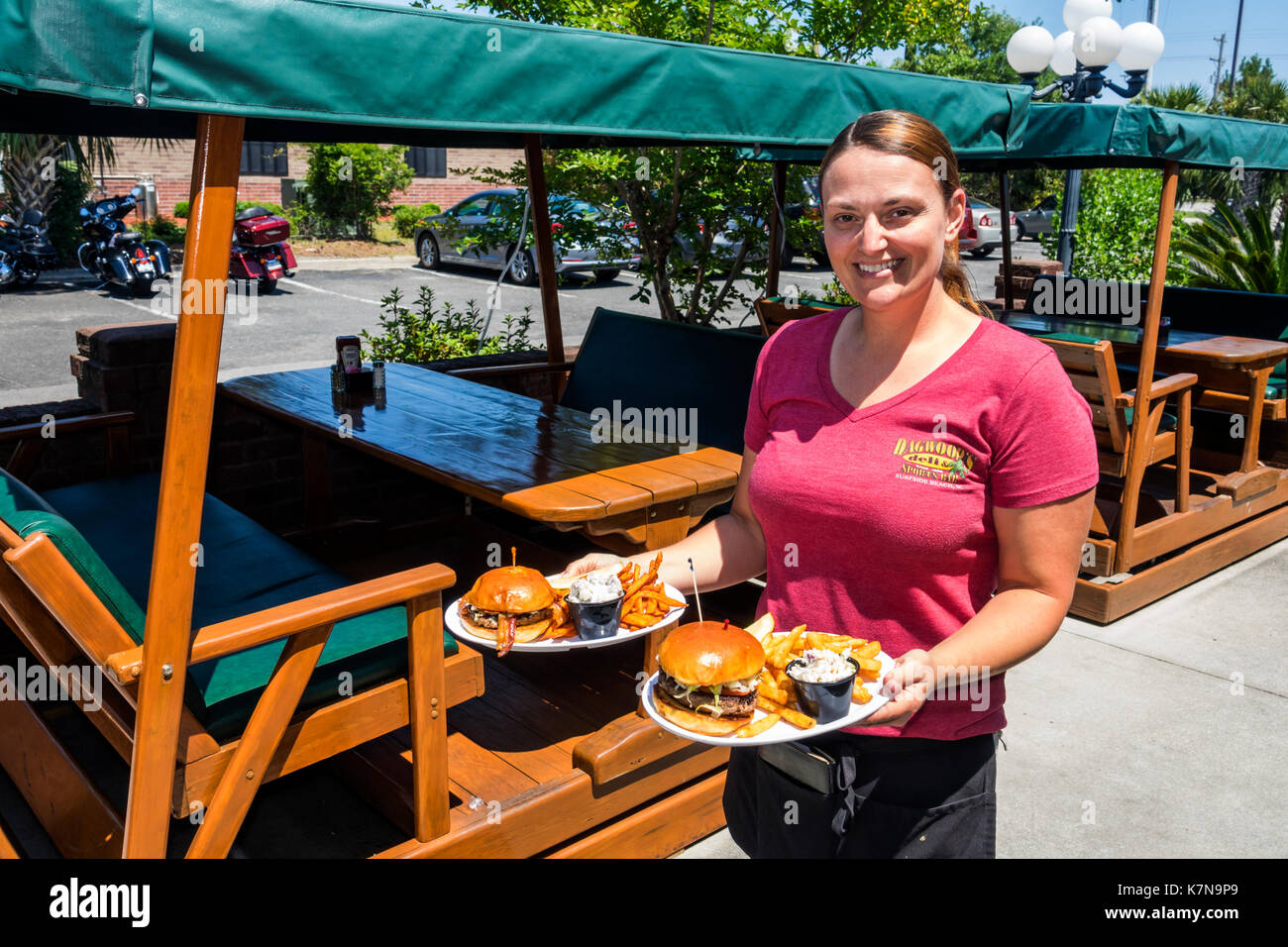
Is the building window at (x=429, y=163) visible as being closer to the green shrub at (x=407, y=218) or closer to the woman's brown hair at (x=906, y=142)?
the green shrub at (x=407, y=218)

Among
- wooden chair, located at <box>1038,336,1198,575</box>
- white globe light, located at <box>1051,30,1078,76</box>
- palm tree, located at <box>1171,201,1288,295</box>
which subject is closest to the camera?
wooden chair, located at <box>1038,336,1198,575</box>

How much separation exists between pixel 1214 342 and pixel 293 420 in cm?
521

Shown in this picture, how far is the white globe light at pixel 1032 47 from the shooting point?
28.1 ft

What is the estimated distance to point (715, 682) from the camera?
5.90 ft

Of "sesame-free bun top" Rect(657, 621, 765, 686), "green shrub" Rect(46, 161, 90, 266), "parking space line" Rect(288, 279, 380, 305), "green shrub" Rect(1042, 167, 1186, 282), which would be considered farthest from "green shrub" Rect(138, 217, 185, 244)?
"sesame-free bun top" Rect(657, 621, 765, 686)

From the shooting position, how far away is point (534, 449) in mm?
3838

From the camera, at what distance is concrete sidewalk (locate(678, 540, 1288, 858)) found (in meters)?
3.48

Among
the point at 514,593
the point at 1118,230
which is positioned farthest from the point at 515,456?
the point at 1118,230

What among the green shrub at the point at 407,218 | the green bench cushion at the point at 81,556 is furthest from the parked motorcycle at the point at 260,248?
the green bench cushion at the point at 81,556

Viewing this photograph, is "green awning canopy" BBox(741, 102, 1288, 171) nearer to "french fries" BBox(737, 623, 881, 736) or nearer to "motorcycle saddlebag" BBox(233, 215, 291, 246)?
"french fries" BBox(737, 623, 881, 736)

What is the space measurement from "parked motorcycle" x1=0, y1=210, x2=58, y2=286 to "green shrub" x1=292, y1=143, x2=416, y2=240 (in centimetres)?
654

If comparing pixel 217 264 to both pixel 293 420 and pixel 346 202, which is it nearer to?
pixel 293 420

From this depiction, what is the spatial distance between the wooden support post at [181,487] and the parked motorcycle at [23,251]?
53.4 ft
